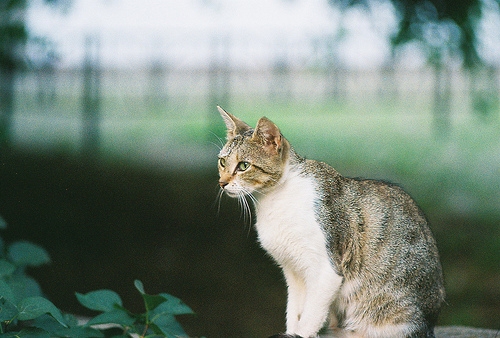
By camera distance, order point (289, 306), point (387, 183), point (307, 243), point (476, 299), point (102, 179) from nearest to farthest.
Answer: point (307, 243) < point (289, 306) < point (387, 183) < point (476, 299) < point (102, 179)

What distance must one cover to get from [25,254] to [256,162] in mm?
1150

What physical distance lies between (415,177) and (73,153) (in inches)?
144

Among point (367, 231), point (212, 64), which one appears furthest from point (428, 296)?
point (212, 64)

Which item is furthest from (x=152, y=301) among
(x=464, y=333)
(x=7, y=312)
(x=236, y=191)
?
(x=464, y=333)

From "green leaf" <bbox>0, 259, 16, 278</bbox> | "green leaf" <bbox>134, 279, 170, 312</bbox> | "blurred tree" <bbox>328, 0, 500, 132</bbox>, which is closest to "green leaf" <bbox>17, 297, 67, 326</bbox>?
"green leaf" <bbox>134, 279, 170, 312</bbox>

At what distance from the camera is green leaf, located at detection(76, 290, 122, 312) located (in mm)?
1801

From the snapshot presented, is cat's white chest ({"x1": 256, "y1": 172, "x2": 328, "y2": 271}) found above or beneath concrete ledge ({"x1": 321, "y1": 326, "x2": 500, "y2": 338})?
above

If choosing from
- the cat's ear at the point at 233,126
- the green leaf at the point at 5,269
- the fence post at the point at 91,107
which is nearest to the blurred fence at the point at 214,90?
the fence post at the point at 91,107

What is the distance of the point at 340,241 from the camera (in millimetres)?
2420

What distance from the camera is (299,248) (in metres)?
2.43

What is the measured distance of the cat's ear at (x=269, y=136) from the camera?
2467mm

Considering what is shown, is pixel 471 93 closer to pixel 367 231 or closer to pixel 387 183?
pixel 387 183

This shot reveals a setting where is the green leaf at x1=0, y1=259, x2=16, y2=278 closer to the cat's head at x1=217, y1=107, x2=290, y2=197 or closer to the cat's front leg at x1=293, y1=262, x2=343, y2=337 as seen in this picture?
the cat's head at x1=217, y1=107, x2=290, y2=197

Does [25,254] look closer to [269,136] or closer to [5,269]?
[5,269]
